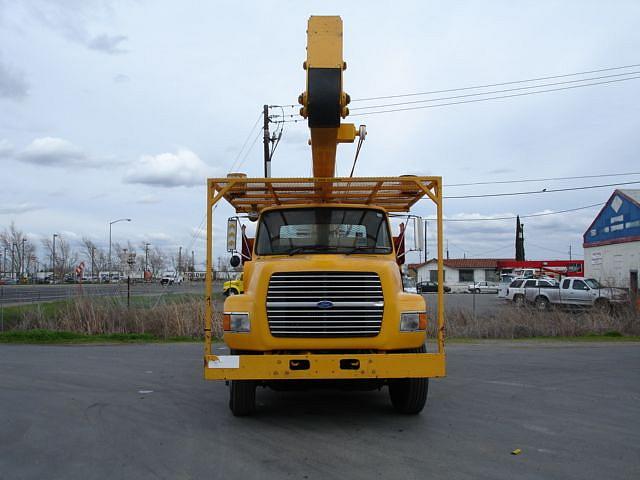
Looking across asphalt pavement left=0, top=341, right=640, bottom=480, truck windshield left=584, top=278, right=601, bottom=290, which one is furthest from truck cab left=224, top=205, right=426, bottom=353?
truck windshield left=584, top=278, right=601, bottom=290

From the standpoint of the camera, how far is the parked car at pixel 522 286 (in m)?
30.3

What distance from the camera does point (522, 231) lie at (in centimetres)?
7081

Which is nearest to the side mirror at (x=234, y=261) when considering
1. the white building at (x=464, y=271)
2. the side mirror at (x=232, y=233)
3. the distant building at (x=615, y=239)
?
the side mirror at (x=232, y=233)

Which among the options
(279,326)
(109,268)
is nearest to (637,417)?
(279,326)

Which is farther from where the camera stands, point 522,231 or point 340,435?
point 522,231

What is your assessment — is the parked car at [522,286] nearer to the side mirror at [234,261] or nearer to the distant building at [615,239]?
the distant building at [615,239]

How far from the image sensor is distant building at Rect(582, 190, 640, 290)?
114 ft

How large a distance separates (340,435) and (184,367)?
19.8ft

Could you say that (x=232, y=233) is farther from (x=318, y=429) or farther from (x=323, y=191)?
(x=318, y=429)

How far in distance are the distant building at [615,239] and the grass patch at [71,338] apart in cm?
2570

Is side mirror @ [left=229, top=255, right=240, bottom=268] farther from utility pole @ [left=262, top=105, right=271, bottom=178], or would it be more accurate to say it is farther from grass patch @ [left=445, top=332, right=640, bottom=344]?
utility pole @ [left=262, top=105, right=271, bottom=178]

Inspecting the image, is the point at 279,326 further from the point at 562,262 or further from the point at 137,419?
the point at 562,262

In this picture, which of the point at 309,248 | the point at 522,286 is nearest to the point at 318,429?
the point at 309,248

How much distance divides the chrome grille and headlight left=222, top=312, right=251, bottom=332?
0.25 meters
